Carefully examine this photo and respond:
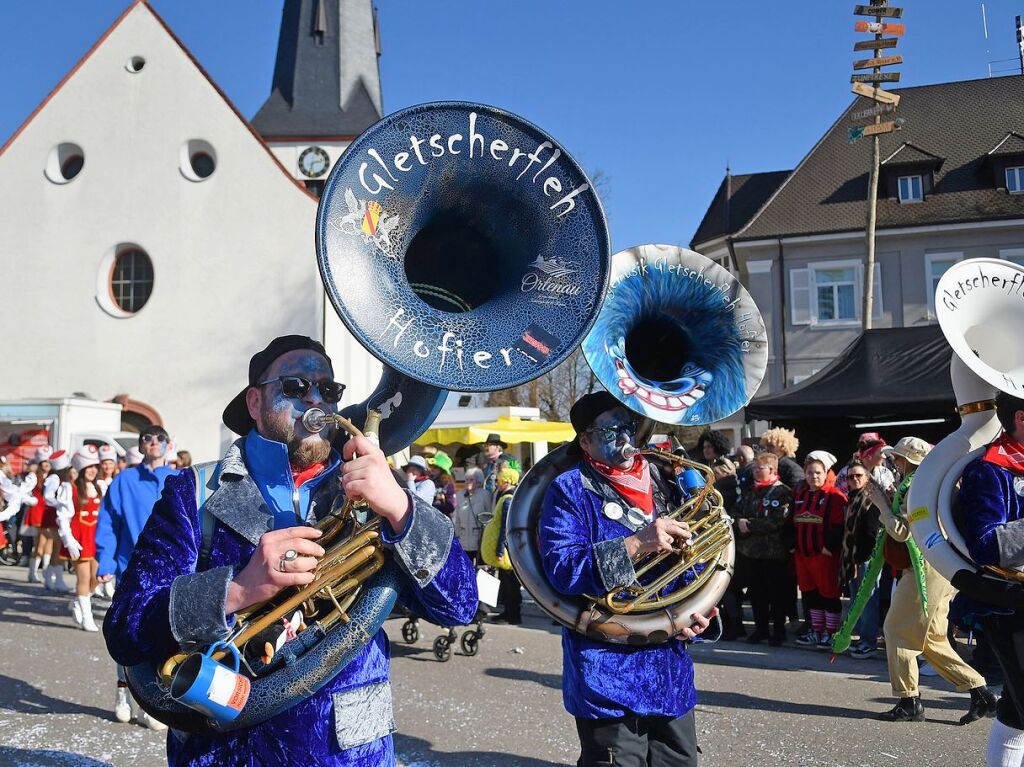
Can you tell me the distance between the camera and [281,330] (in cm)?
2392

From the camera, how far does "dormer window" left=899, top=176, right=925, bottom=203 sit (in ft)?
83.9

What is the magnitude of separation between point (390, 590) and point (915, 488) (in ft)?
8.52

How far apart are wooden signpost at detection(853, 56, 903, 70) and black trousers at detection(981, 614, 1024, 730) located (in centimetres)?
1658

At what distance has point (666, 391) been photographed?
11.9 feet

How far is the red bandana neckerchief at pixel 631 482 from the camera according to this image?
12.0 feet

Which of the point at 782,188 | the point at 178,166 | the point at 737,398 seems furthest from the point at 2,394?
→ the point at 737,398

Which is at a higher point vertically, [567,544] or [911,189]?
[911,189]

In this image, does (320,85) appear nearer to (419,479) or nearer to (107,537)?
(419,479)

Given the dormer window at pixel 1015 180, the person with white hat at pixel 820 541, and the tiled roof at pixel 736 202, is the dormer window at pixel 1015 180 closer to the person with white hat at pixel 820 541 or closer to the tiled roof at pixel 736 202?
the tiled roof at pixel 736 202

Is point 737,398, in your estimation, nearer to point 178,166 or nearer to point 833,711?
point 833,711

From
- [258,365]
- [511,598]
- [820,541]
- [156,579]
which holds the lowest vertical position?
[511,598]

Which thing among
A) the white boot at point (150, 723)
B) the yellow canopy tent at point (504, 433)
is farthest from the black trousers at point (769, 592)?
the yellow canopy tent at point (504, 433)

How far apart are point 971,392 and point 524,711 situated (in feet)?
11.9

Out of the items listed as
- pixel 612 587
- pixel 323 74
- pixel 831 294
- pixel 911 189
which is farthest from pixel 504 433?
pixel 323 74
